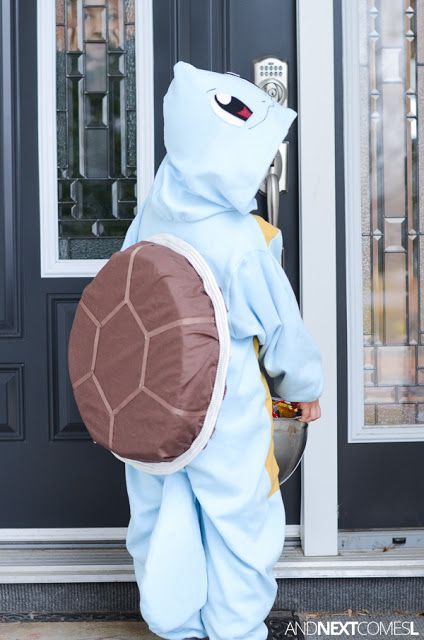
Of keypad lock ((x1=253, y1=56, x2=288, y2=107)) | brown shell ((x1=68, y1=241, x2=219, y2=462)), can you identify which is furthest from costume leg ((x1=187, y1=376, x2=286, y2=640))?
keypad lock ((x1=253, y1=56, x2=288, y2=107))

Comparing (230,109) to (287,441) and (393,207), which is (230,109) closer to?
(287,441)

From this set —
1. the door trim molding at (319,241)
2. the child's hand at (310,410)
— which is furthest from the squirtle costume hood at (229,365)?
the door trim molding at (319,241)

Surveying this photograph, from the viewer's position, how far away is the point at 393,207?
8.58 ft

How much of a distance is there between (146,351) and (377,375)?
3.62ft

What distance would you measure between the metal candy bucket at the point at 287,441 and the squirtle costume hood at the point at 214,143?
57cm

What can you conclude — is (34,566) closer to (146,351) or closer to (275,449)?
(275,449)

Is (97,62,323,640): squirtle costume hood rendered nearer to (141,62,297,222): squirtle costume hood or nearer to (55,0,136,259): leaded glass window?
(141,62,297,222): squirtle costume hood

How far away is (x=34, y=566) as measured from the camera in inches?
97.4

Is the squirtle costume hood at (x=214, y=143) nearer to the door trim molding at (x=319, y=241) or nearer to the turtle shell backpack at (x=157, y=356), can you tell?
the turtle shell backpack at (x=157, y=356)

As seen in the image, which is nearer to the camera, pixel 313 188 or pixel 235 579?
pixel 235 579

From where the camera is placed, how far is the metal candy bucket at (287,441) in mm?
2105

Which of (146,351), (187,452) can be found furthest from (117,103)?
(187,452)

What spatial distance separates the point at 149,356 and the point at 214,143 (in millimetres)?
484

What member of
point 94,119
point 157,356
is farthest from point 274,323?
point 94,119
